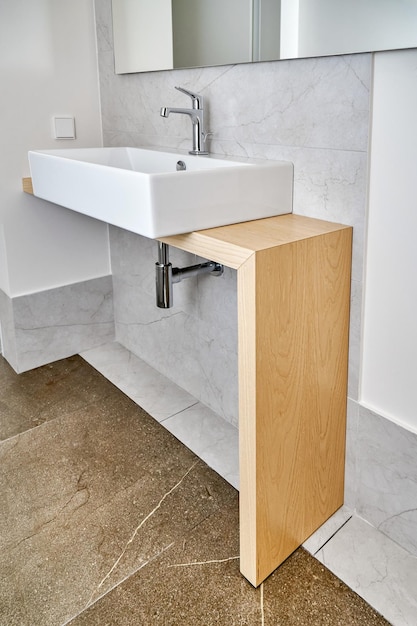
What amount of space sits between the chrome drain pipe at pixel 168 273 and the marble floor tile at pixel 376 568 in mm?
796

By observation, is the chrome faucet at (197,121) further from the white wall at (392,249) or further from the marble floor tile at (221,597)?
the marble floor tile at (221,597)

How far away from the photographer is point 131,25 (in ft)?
6.28

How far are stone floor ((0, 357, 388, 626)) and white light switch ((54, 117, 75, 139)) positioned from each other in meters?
1.03

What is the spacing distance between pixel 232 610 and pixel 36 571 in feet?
1.54

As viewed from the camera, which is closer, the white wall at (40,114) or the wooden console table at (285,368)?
the wooden console table at (285,368)

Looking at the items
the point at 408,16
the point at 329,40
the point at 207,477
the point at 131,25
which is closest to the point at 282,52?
the point at 329,40

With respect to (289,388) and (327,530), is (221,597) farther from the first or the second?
(289,388)

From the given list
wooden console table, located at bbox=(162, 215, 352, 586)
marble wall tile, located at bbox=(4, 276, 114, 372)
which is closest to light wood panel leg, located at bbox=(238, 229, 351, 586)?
wooden console table, located at bbox=(162, 215, 352, 586)

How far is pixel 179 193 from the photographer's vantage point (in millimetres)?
1209

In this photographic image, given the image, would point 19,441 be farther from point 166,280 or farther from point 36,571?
point 166,280

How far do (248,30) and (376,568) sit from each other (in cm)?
138

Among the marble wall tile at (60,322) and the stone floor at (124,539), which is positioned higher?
the marble wall tile at (60,322)

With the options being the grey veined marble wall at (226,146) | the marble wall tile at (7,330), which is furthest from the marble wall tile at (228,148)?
the marble wall tile at (7,330)

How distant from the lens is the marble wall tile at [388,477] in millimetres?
1289
